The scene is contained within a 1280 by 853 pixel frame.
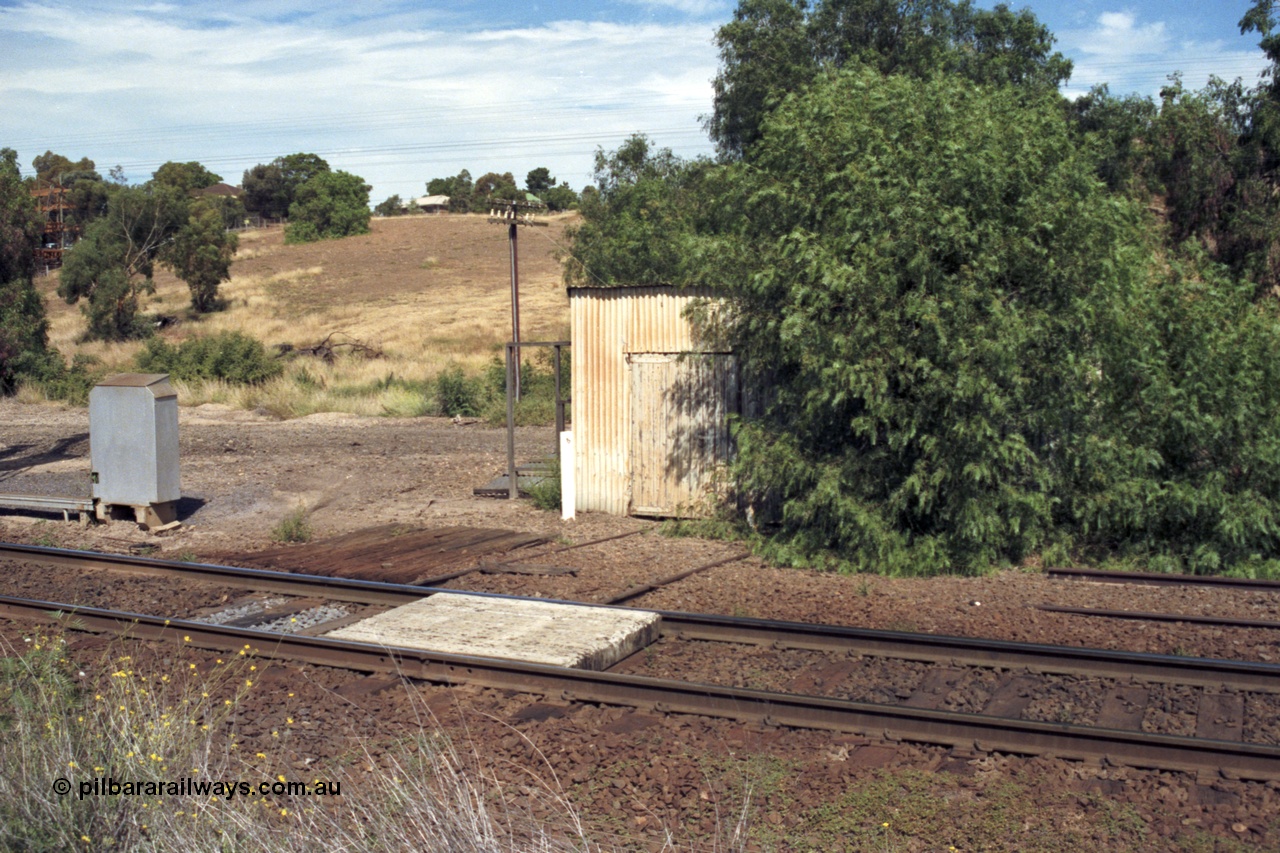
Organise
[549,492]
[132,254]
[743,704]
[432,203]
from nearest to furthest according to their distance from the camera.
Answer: [743,704] → [549,492] → [132,254] → [432,203]

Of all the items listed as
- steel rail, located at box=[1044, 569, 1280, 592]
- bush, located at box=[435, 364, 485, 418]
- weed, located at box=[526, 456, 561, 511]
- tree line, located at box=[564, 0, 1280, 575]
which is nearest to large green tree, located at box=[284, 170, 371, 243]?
bush, located at box=[435, 364, 485, 418]

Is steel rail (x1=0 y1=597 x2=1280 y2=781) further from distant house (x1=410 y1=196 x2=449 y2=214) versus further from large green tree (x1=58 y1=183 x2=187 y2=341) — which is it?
distant house (x1=410 y1=196 x2=449 y2=214)

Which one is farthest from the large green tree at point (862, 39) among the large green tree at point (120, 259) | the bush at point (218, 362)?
the large green tree at point (120, 259)

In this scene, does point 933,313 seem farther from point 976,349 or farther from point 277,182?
point 277,182

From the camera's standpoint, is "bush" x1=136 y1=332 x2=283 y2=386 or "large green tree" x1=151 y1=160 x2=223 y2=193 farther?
"large green tree" x1=151 y1=160 x2=223 y2=193

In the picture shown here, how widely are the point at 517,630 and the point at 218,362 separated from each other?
94.5ft

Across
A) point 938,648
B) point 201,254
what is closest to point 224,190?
point 201,254

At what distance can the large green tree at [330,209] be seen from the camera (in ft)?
284

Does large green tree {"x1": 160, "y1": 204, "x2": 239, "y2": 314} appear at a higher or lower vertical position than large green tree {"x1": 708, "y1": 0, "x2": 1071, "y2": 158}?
lower

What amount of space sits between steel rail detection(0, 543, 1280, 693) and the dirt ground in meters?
0.94

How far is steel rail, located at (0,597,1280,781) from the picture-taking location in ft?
18.5

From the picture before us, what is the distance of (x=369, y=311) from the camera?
53.9m

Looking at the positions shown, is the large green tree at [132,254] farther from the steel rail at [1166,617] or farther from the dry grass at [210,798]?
the steel rail at [1166,617]

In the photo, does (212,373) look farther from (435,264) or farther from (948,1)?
(435,264)
